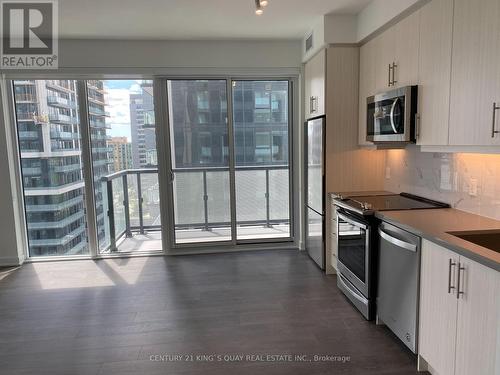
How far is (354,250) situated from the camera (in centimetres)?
304

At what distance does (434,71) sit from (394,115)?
0.47 meters

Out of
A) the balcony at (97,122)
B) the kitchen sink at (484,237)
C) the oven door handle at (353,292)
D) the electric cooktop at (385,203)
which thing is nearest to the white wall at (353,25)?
the electric cooktop at (385,203)

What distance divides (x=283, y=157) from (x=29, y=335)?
3.44 m

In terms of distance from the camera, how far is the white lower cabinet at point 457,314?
1.65 meters

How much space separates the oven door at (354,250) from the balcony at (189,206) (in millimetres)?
1714

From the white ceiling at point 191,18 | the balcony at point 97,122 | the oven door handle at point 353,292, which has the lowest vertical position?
the oven door handle at point 353,292

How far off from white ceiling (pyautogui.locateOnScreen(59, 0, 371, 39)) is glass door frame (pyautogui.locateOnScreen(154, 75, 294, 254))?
55cm

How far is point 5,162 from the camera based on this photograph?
4301 mm

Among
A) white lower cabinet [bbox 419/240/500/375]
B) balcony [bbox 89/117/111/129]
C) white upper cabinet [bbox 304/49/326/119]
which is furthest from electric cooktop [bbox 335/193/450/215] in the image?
balcony [bbox 89/117/111/129]

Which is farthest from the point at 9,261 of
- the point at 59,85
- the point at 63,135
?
the point at 59,85

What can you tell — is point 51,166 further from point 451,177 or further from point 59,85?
point 451,177

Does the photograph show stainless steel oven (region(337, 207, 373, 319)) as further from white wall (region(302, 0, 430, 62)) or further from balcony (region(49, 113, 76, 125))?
balcony (region(49, 113, 76, 125))

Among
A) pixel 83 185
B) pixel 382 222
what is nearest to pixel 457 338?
pixel 382 222

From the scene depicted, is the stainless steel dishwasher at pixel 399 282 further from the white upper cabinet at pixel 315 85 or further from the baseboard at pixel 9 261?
the baseboard at pixel 9 261
